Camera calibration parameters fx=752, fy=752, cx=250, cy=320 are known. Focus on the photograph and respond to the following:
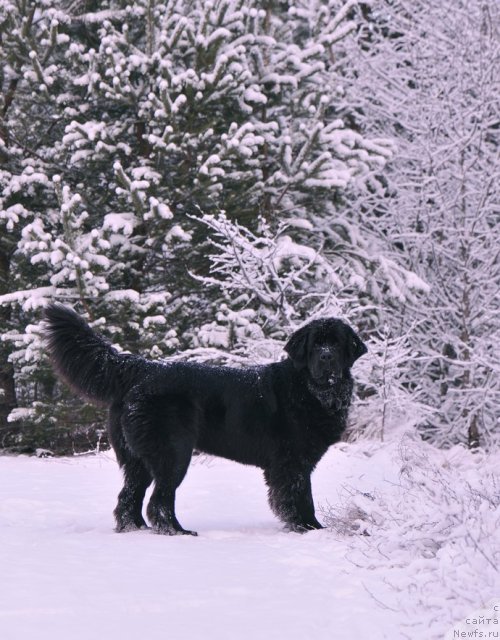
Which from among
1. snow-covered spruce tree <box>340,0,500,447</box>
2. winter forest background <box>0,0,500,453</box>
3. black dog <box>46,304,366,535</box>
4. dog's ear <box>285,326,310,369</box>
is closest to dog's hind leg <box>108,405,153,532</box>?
black dog <box>46,304,366,535</box>

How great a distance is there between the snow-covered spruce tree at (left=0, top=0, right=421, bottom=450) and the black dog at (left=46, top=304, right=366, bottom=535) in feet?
12.9

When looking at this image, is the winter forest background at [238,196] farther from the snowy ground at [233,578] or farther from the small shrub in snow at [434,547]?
the small shrub in snow at [434,547]

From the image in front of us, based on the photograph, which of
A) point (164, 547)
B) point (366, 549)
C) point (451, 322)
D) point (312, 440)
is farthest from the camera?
point (451, 322)

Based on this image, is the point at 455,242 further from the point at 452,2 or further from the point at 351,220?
the point at 452,2

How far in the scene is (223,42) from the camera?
10664 mm

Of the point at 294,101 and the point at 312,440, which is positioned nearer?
the point at 312,440

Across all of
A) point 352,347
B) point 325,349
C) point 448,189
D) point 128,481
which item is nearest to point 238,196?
point 448,189

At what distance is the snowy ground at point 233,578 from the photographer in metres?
2.72

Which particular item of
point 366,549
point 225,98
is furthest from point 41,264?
point 366,549

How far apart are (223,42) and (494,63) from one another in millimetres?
4379

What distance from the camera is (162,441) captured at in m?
4.98

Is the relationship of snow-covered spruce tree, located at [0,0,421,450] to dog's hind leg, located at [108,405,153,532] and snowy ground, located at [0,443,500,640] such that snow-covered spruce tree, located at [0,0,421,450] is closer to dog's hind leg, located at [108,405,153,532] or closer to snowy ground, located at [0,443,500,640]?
dog's hind leg, located at [108,405,153,532]

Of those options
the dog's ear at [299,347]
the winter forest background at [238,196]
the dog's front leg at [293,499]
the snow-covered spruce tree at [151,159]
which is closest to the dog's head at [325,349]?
the dog's ear at [299,347]

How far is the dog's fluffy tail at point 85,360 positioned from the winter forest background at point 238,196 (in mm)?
3922
